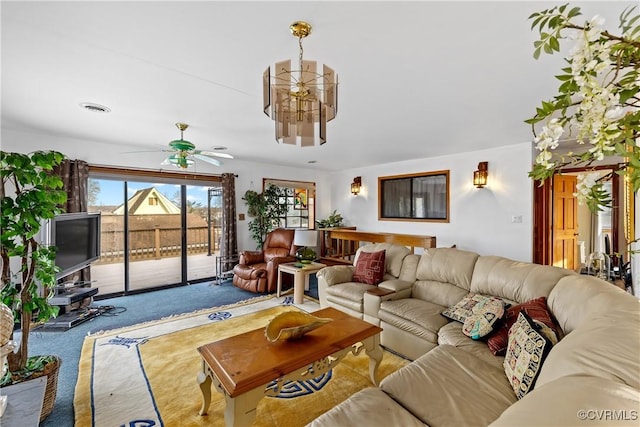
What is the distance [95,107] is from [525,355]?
4074 mm

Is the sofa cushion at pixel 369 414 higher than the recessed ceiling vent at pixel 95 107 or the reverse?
the reverse

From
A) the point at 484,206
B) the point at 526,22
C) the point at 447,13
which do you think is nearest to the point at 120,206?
the point at 447,13

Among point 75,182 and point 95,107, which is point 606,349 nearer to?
point 95,107

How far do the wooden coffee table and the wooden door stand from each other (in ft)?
13.7

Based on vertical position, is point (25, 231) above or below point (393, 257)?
above

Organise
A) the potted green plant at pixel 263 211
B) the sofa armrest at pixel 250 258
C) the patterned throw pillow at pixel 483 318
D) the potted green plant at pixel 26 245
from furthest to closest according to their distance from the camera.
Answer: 1. the potted green plant at pixel 263 211
2. the sofa armrest at pixel 250 258
3. the patterned throw pillow at pixel 483 318
4. the potted green plant at pixel 26 245

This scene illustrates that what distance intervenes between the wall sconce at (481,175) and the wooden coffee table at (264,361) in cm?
360

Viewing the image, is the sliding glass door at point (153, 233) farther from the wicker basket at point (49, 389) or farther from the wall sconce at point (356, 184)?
the wall sconce at point (356, 184)

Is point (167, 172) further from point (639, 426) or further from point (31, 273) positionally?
point (639, 426)

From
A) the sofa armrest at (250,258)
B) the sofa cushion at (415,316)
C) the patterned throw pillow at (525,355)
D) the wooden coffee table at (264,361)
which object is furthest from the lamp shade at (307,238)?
the patterned throw pillow at (525,355)

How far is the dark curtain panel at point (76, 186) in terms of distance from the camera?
3.84m

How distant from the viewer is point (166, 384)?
2.22 metres

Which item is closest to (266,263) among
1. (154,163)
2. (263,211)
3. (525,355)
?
(263,211)

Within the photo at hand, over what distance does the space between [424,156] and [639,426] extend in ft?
16.7
